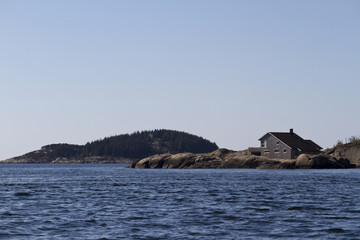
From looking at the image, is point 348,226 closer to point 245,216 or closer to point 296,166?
point 245,216

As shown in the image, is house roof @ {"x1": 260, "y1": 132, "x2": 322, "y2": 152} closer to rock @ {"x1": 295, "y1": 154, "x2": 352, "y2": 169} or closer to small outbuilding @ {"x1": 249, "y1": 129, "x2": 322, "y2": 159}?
small outbuilding @ {"x1": 249, "y1": 129, "x2": 322, "y2": 159}

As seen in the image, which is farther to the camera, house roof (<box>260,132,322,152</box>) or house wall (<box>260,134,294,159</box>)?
house roof (<box>260,132,322,152</box>)

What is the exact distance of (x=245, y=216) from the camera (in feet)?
86.1

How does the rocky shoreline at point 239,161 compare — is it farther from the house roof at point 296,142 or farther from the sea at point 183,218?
the sea at point 183,218

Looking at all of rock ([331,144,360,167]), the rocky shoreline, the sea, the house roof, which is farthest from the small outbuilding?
the sea

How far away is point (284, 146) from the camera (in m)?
110

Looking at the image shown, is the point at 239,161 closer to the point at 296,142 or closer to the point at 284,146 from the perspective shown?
the point at 284,146

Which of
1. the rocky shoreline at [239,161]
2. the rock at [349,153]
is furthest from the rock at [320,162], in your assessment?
the rock at [349,153]

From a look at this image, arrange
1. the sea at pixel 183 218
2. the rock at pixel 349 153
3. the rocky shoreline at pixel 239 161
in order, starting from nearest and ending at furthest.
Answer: the sea at pixel 183 218 → the rocky shoreline at pixel 239 161 → the rock at pixel 349 153

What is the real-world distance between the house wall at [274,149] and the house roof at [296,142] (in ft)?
2.98

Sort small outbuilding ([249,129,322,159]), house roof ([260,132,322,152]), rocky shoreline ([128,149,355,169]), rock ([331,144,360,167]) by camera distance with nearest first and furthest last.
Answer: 1. rocky shoreline ([128,149,355,169])
2. rock ([331,144,360,167])
3. small outbuilding ([249,129,322,159])
4. house roof ([260,132,322,152])

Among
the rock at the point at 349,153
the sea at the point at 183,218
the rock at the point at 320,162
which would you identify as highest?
the rock at the point at 349,153

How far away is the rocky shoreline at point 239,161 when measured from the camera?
340 ft

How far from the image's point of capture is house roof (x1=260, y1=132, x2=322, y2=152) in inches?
4341
